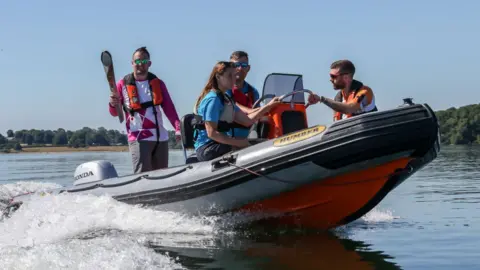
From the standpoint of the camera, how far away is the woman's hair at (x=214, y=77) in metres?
6.83

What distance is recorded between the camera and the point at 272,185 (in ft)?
22.1

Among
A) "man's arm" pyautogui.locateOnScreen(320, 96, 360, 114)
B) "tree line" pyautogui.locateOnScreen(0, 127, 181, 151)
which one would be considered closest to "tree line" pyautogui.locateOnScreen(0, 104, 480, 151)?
"tree line" pyautogui.locateOnScreen(0, 127, 181, 151)

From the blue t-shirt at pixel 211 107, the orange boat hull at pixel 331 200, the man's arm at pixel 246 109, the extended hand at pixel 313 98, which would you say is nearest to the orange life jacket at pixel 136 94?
the man's arm at pixel 246 109

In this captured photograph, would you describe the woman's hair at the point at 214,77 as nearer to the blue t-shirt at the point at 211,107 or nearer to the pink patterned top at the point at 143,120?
the blue t-shirt at the point at 211,107

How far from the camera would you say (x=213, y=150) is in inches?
283

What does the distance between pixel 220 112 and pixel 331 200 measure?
4.33 ft

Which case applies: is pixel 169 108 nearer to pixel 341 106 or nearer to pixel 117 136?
pixel 341 106

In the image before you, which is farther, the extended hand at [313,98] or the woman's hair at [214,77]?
the woman's hair at [214,77]

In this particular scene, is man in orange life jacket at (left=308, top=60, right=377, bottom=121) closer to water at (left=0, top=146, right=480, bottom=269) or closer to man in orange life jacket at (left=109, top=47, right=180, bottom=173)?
water at (left=0, top=146, right=480, bottom=269)

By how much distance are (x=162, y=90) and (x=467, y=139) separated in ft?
175

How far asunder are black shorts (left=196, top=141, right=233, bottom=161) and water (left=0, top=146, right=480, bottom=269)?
61 centimetres

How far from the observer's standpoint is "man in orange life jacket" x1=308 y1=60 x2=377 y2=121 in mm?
6723

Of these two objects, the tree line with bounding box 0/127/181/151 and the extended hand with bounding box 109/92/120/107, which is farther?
the tree line with bounding box 0/127/181/151

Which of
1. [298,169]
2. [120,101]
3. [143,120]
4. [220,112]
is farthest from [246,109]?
[120,101]
